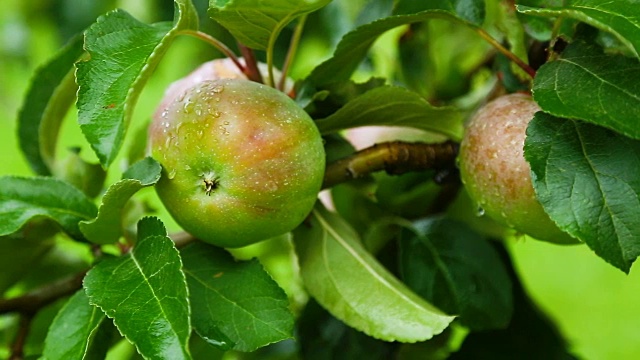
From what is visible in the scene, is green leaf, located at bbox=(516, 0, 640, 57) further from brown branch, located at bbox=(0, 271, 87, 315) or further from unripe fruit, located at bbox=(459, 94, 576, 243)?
brown branch, located at bbox=(0, 271, 87, 315)

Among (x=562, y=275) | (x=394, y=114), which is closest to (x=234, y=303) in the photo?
(x=394, y=114)

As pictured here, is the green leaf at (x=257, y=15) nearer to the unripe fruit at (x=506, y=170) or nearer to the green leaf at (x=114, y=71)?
the green leaf at (x=114, y=71)

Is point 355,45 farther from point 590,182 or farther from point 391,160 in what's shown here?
point 590,182

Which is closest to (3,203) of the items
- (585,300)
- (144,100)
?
(144,100)

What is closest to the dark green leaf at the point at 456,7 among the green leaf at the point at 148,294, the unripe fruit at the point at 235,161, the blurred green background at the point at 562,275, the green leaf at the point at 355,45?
the green leaf at the point at 355,45

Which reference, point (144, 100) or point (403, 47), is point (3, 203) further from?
point (144, 100)

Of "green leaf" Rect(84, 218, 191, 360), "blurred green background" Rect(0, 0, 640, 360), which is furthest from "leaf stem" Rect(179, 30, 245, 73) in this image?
"blurred green background" Rect(0, 0, 640, 360)
